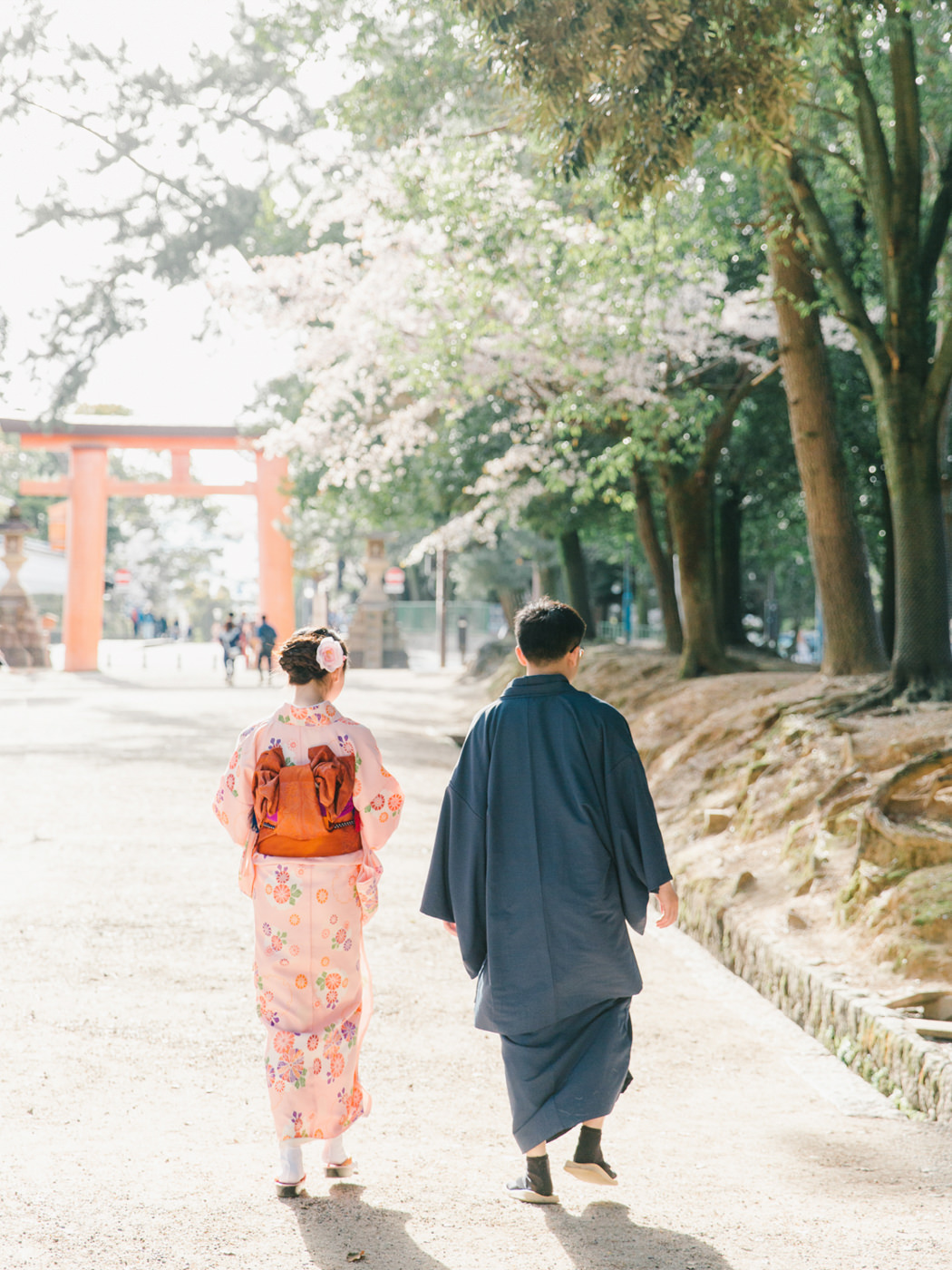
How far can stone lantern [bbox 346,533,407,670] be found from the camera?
3994cm

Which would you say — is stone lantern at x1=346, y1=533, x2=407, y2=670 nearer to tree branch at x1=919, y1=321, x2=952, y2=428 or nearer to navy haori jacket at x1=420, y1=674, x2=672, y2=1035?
tree branch at x1=919, y1=321, x2=952, y2=428

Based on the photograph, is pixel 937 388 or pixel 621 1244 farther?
pixel 937 388

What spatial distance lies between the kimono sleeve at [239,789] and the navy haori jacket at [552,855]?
594mm

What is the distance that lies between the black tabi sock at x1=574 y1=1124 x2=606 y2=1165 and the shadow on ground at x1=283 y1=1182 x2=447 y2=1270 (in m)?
0.51

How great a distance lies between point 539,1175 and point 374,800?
1.13 metres

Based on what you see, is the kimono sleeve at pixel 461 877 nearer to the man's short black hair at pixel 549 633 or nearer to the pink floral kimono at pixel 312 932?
the pink floral kimono at pixel 312 932

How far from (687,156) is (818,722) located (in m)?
4.43

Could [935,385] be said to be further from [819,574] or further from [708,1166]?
[708,1166]

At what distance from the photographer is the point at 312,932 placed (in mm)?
3818

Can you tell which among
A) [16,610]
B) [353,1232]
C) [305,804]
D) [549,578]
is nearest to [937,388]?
[305,804]

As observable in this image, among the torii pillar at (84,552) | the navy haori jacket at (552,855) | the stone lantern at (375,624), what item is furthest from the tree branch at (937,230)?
the stone lantern at (375,624)

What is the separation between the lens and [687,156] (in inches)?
283

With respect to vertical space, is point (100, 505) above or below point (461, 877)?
above

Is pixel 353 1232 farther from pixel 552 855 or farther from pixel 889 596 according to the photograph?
pixel 889 596
